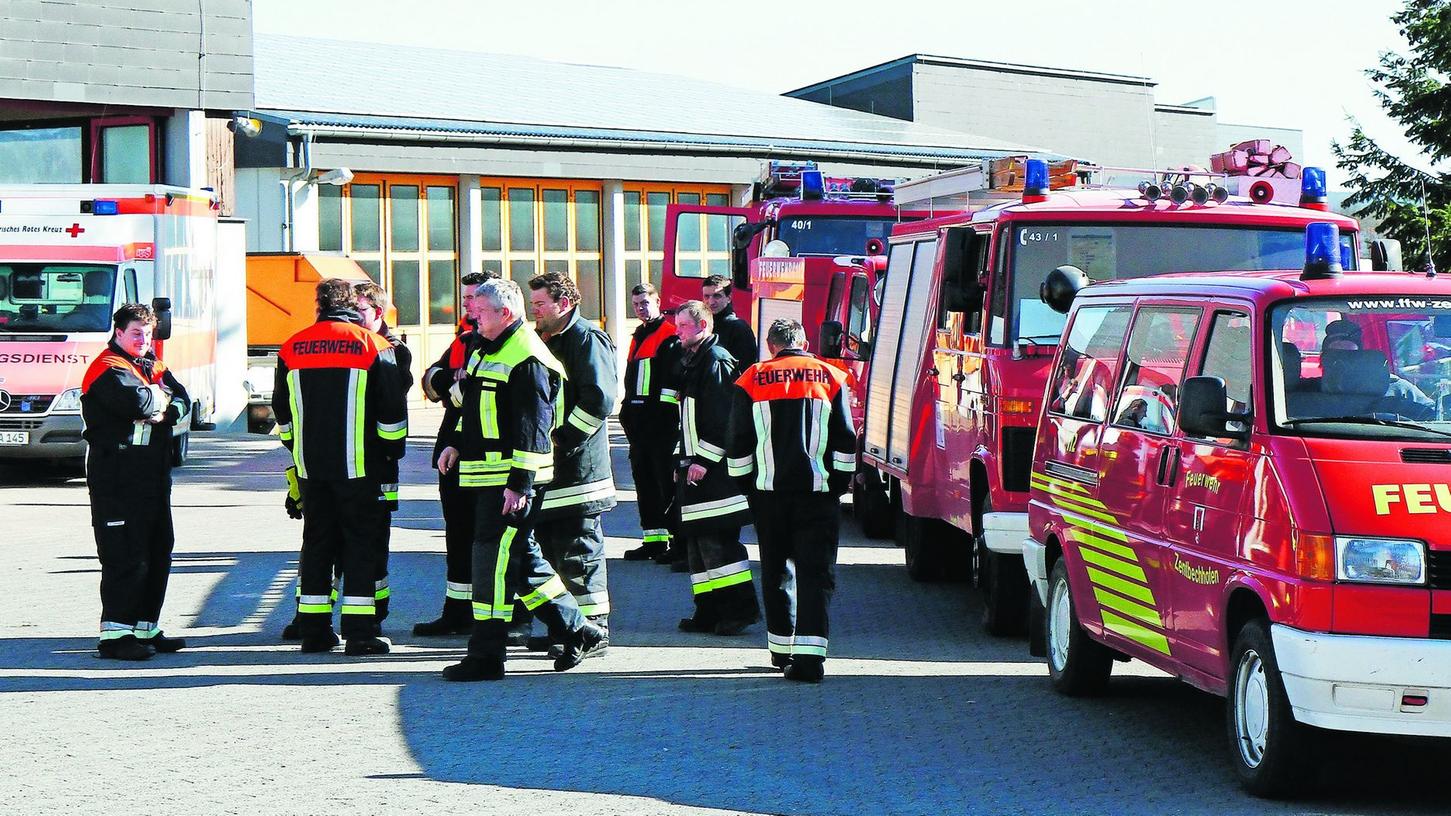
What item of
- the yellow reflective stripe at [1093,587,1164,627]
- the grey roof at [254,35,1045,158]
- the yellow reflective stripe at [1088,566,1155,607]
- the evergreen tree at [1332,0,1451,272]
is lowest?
the yellow reflective stripe at [1093,587,1164,627]

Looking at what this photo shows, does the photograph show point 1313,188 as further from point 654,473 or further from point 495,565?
point 495,565

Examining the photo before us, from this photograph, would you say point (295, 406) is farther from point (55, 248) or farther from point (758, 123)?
point (758, 123)

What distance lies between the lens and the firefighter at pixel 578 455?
9.62 metres

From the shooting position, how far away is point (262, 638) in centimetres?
1052

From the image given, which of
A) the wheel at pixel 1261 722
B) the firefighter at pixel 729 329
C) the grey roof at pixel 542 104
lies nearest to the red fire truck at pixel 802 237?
the firefighter at pixel 729 329

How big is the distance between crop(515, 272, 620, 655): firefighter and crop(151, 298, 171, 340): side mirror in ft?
29.6

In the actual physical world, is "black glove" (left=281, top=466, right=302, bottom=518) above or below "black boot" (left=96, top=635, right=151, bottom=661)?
above

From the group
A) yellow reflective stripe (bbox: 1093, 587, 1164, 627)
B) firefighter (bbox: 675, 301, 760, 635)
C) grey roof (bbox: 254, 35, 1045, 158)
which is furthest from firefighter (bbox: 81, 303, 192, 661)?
grey roof (bbox: 254, 35, 1045, 158)

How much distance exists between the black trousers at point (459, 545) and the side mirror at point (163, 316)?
8.19 metres

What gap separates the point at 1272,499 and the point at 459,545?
5250 mm

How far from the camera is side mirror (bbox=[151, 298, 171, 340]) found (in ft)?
59.5

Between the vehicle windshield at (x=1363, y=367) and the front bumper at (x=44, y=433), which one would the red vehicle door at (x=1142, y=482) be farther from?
the front bumper at (x=44, y=433)

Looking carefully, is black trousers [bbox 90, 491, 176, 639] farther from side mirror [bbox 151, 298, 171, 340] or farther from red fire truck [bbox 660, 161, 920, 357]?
red fire truck [bbox 660, 161, 920, 357]

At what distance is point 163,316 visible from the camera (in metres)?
18.8
